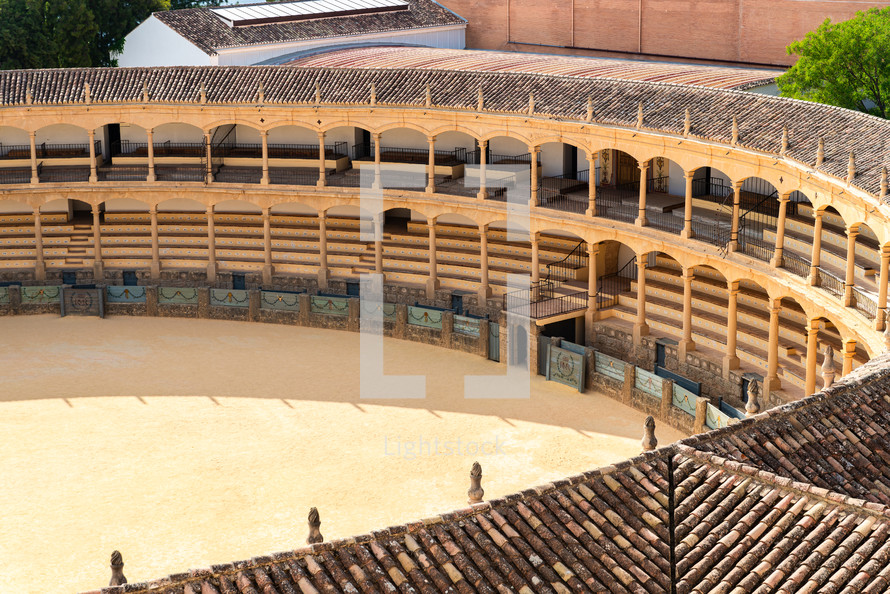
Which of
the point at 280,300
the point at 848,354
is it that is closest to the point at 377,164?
the point at 280,300

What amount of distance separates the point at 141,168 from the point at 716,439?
32.8 m

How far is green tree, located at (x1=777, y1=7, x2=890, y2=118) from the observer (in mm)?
37219

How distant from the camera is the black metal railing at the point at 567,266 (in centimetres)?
4312

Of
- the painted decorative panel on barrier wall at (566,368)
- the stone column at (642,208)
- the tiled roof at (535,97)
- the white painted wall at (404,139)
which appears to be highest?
the tiled roof at (535,97)

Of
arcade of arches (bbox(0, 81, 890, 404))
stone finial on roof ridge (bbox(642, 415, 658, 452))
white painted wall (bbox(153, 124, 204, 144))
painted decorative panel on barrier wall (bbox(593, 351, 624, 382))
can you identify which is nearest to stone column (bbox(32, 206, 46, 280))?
arcade of arches (bbox(0, 81, 890, 404))

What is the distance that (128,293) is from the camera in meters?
46.2

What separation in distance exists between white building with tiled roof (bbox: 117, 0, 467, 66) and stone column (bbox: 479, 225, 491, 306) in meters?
15.9

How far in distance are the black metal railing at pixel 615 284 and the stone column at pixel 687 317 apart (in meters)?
3.84

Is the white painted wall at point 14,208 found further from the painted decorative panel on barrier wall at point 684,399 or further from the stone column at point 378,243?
the painted decorative panel on barrier wall at point 684,399

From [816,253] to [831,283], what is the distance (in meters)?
0.92

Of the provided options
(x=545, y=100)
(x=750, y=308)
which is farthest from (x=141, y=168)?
(x=750, y=308)

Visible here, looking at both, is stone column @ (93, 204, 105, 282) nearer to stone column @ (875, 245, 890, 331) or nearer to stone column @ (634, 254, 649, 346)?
stone column @ (634, 254, 649, 346)

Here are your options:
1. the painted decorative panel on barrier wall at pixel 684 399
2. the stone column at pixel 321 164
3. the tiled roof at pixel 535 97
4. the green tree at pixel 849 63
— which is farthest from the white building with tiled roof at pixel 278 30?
the painted decorative panel on barrier wall at pixel 684 399

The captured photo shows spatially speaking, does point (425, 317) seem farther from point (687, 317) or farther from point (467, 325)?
point (687, 317)
